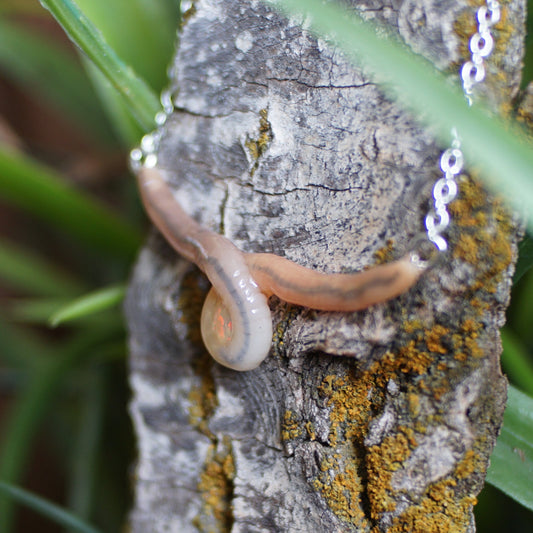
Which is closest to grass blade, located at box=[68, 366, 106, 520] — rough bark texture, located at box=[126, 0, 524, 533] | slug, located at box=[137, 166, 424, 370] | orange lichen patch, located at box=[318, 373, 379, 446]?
rough bark texture, located at box=[126, 0, 524, 533]

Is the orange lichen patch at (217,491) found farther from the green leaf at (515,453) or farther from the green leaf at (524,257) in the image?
the green leaf at (524,257)

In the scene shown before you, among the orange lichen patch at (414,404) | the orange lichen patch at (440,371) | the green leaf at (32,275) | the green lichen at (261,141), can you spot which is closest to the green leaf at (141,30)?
the green lichen at (261,141)

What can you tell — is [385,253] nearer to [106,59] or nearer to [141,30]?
[106,59]

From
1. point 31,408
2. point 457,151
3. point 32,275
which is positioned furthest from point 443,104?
point 32,275

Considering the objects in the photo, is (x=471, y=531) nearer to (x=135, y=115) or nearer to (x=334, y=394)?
(x=334, y=394)

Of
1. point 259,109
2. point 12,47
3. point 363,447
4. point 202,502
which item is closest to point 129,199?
point 12,47
